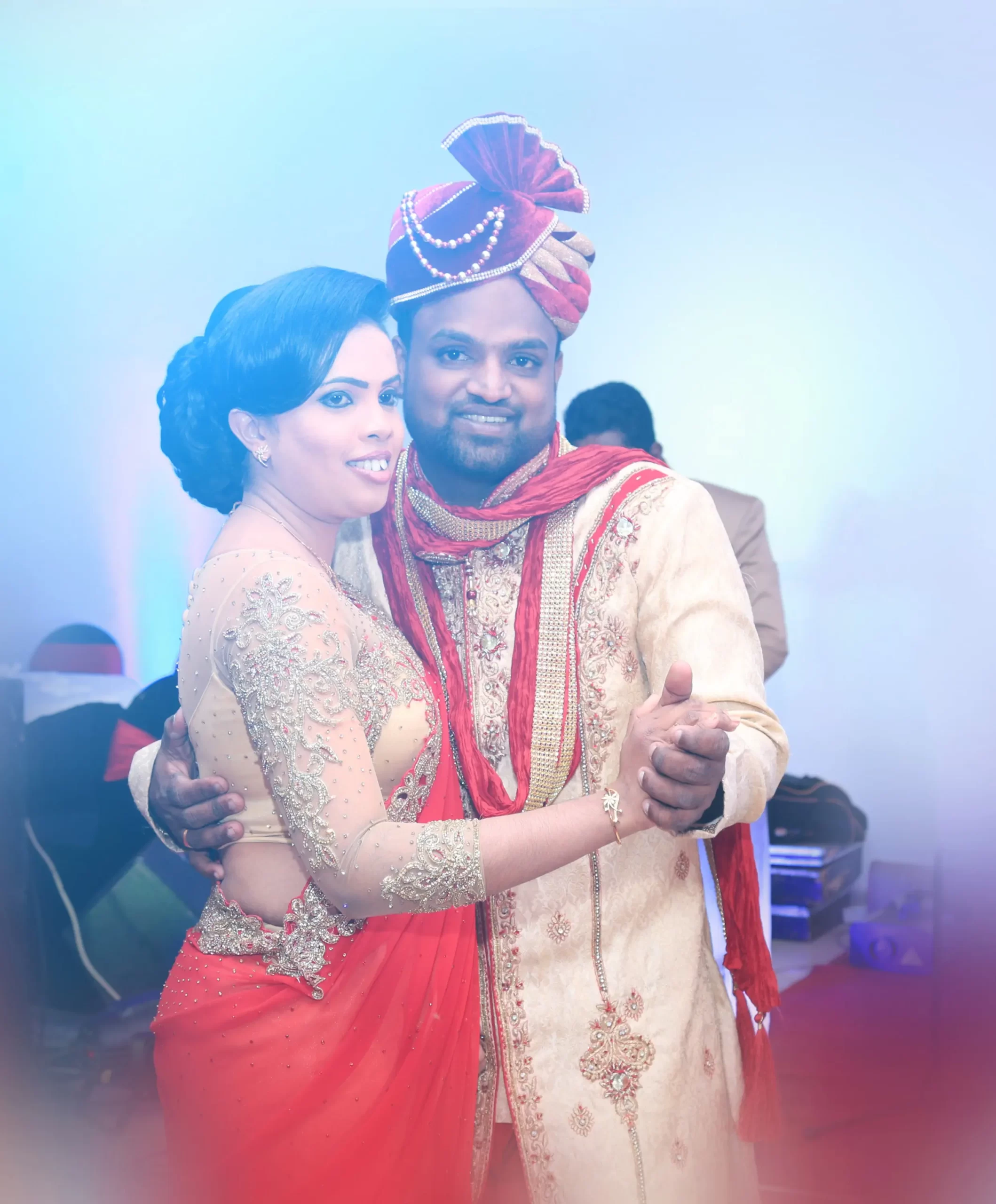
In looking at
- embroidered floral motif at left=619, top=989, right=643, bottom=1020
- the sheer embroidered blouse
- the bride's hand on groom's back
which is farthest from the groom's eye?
embroidered floral motif at left=619, top=989, right=643, bottom=1020

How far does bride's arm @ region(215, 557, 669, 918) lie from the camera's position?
1292mm

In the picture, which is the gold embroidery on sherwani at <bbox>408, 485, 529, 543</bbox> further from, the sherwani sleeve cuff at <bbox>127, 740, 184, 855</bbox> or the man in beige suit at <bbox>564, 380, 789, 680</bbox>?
the sherwani sleeve cuff at <bbox>127, 740, 184, 855</bbox>

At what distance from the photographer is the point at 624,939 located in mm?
1525

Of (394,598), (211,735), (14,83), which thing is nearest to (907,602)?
(394,598)

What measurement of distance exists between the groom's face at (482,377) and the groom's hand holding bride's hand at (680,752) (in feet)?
1.56

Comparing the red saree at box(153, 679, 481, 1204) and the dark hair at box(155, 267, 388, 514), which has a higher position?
the dark hair at box(155, 267, 388, 514)

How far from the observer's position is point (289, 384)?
1.53m

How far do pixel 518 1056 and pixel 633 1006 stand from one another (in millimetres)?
178

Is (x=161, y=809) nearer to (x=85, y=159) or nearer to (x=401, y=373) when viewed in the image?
(x=401, y=373)

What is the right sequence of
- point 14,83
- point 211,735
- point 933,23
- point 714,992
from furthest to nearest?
point 14,83 → point 933,23 → point 714,992 → point 211,735

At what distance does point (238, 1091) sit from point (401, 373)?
103cm

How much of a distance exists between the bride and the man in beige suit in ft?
1.41

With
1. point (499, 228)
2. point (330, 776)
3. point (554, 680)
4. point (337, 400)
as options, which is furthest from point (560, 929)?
point (499, 228)

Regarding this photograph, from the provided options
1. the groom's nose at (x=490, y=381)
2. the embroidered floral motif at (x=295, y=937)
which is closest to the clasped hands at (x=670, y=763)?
the embroidered floral motif at (x=295, y=937)
